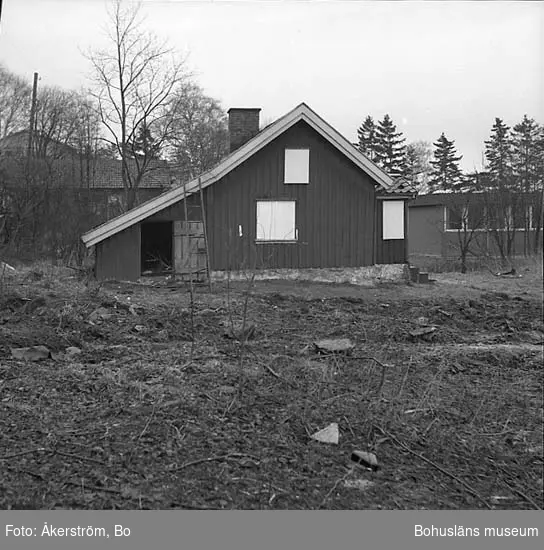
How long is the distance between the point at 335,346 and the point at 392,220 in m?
2.35

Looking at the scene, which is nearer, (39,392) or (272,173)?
(39,392)

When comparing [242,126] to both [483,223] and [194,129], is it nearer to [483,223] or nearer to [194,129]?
[194,129]

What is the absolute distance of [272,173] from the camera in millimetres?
5996

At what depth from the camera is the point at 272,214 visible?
225 inches

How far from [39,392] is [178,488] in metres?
1.14

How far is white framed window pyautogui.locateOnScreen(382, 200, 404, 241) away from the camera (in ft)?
16.4

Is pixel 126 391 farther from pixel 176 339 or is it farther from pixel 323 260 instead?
pixel 323 260

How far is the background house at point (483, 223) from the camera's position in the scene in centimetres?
261

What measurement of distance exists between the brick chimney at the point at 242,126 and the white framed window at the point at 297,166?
46 cm

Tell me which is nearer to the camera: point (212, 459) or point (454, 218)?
point (212, 459)

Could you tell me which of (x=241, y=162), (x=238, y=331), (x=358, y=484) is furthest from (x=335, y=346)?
(x=241, y=162)

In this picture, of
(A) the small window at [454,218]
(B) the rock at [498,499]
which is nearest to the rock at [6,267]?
(A) the small window at [454,218]
